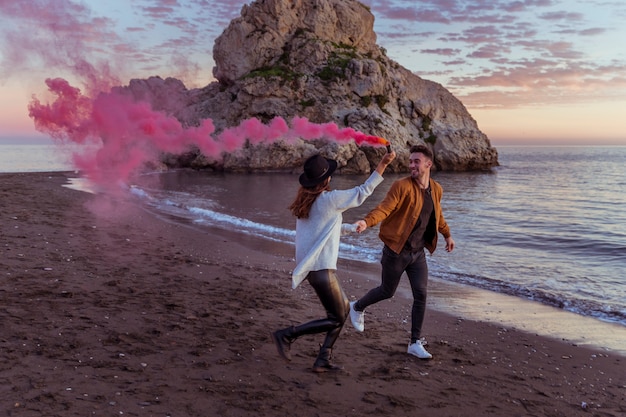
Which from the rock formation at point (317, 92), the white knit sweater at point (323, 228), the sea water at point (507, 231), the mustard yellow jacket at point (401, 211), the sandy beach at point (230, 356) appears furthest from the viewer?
the rock formation at point (317, 92)

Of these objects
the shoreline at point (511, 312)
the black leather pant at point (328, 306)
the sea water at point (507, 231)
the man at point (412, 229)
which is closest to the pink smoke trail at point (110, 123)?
the sea water at point (507, 231)

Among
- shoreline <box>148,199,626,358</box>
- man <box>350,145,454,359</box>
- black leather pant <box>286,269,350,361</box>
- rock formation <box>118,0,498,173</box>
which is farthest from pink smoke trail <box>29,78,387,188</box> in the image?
rock formation <box>118,0,498,173</box>

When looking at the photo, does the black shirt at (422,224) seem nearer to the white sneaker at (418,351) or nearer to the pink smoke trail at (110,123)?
the white sneaker at (418,351)

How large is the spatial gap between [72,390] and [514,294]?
27.4 ft

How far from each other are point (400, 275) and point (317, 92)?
5028 cm

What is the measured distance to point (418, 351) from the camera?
240 inches

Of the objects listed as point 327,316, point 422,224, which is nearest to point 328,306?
point 327,316

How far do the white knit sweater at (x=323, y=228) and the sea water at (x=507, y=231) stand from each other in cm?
612

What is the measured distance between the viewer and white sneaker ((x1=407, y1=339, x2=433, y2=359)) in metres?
6.06

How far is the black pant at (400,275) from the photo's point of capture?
19.3 feet

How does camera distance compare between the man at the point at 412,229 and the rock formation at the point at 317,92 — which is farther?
the rock formation at the point at 317,92

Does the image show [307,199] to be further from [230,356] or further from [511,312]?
[511,312]

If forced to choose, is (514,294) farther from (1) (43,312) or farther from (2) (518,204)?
(2) (518,204)

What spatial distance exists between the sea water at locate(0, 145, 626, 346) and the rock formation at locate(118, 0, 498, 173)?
14719 mm
